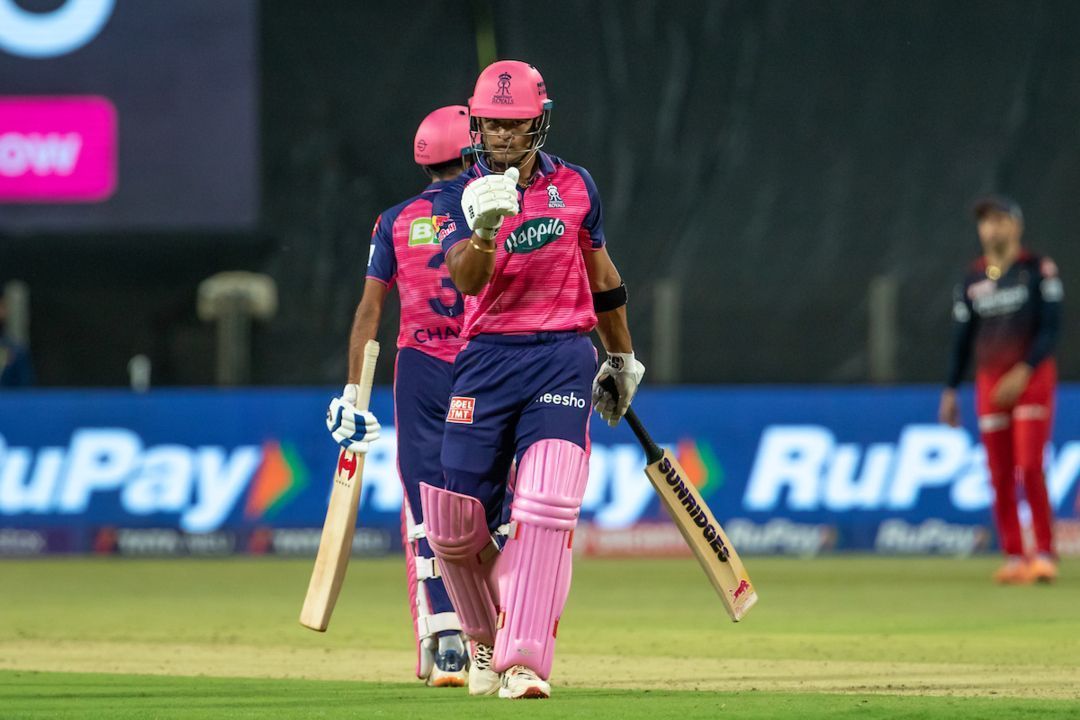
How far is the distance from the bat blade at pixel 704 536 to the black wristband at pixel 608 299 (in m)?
0.58

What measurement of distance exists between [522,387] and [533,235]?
444 millimetres

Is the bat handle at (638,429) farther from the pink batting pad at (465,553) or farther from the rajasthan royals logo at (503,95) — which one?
the rajasthan royals logo at (503,95)

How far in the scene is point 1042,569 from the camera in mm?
11094

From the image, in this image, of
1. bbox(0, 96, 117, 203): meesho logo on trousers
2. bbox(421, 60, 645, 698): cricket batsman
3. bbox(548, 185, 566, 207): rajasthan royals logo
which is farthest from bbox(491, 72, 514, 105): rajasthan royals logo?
bbox(0, 96, 117, 203): meesho logo on trousers

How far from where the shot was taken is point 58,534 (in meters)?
13.8

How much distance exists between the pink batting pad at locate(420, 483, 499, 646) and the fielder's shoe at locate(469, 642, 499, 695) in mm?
39

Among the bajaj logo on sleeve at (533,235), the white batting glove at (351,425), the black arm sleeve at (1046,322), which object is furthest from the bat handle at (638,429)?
the black arm sleeve at (1046,322)

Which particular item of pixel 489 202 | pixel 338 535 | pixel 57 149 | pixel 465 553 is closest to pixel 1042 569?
pixel 338 535

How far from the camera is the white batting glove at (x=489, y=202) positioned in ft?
18.2

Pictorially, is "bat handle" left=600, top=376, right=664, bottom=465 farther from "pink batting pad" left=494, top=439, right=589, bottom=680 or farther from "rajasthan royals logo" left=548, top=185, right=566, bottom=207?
"rajasthan royals logo" left=548, top=185, right=566, bottom=207

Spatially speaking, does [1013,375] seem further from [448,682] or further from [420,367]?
[448,682]

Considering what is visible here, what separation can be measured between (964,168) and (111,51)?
6476mm

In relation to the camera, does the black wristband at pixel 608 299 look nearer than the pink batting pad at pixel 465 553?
No

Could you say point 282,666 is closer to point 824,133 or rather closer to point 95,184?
point 95,184
